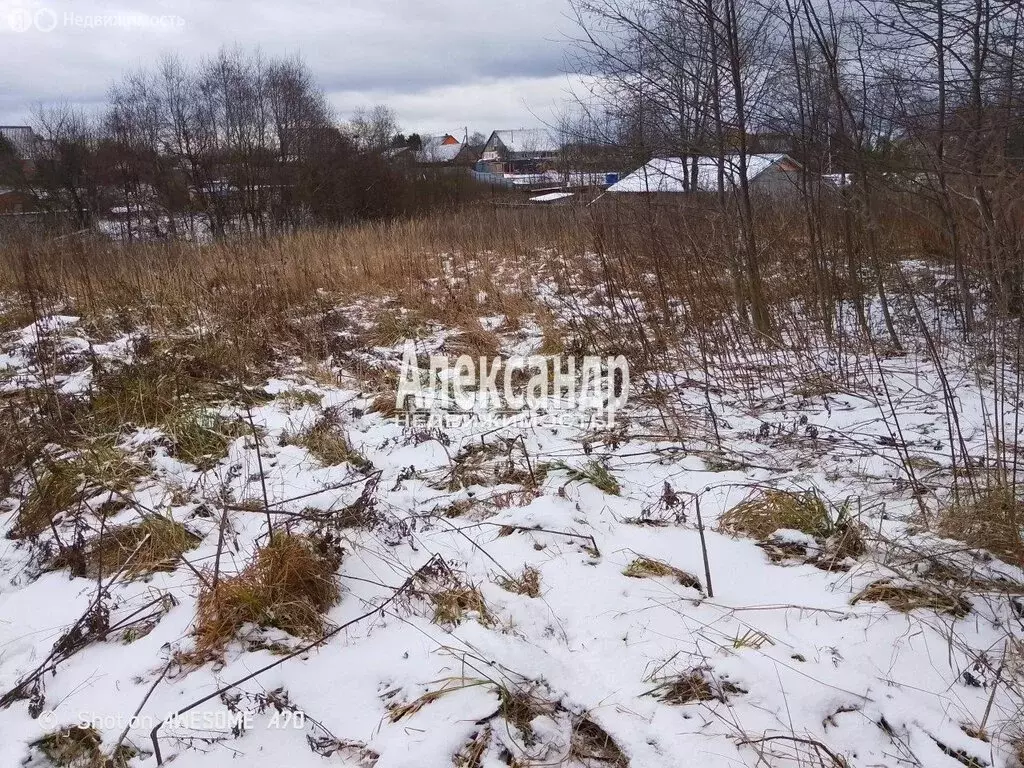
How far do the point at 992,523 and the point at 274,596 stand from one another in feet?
7.50

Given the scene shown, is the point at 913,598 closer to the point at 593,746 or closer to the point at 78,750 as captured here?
the point at 593,746

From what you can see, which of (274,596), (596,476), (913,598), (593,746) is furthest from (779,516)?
(274,596)

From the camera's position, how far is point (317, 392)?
4035 mm

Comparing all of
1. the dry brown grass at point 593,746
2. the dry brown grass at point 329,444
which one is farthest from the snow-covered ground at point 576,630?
the dry brown grass at point 329,444

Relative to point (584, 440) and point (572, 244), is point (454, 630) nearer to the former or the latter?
point (584, 440)

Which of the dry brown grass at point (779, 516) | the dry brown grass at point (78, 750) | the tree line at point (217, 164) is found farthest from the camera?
the tree line at point (217, 164)

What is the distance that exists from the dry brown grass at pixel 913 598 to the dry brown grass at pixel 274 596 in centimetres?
164

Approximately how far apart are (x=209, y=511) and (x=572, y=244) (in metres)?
6.74

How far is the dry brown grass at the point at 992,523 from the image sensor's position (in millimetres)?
1852

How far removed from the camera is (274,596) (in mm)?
1998

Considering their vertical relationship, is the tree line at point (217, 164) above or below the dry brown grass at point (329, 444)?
above

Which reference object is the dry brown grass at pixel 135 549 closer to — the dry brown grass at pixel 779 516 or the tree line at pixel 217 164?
the dry brown grass at pixel 779 516

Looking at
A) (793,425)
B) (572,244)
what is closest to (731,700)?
(793,425)

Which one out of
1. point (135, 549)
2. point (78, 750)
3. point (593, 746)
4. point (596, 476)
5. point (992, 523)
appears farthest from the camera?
point (596, 476)
